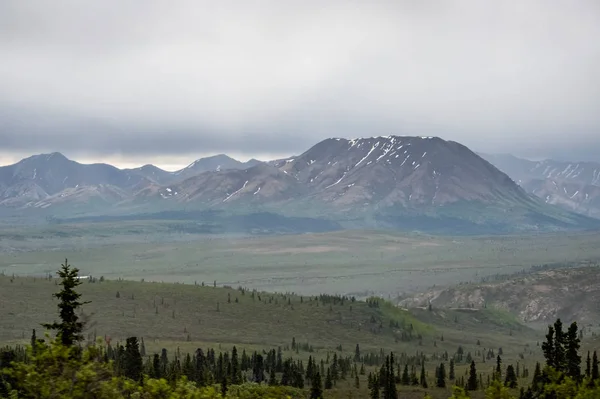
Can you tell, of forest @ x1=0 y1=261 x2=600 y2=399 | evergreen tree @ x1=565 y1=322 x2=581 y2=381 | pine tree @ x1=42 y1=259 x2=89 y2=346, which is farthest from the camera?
evergreen tree @ x1=565 y1=322 x2=581 y2=381

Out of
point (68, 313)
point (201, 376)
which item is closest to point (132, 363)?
point (201, 376)

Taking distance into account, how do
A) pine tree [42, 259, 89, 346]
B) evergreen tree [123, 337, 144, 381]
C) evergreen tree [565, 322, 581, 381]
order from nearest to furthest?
pine tree [42, 259, 89, 346] → evergreen tree [565, 322, 581, 381] → evergreen tree [123, 337, 144, 381]

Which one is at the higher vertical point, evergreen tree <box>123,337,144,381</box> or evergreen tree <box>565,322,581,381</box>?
evergreen tree <box>565,322,581,381</box>

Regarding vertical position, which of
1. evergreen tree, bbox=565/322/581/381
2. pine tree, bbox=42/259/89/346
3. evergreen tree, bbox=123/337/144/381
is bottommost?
evergreen tree, bbox=123/337/144/381

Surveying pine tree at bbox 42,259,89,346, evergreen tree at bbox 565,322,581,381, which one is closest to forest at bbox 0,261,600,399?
pine tree at bbox 42,259,89,346

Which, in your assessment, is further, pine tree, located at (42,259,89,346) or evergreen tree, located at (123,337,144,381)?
evergreen tree, located at (123,337,144,381)

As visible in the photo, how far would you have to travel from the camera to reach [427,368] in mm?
176875

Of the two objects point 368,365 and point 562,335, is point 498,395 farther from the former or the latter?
point 368,365

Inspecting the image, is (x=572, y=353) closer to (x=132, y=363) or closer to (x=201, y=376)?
(x=201, y=376)

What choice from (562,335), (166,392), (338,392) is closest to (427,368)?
(338,392)

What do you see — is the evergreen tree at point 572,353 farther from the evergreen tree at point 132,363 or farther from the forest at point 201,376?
the evergreen tree at point 132,363

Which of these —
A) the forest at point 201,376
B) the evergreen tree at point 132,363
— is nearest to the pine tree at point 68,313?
the forest at point 201,376

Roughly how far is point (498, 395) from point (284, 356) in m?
155

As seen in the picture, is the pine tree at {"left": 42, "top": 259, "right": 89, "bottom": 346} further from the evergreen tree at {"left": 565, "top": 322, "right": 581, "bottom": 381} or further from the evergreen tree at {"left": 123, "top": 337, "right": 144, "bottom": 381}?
the evergreen tree at {"left": 565, "top": 322, "right": 581, "bottom": 381}
